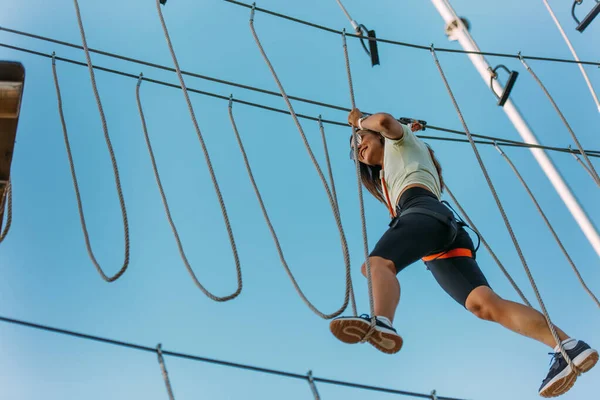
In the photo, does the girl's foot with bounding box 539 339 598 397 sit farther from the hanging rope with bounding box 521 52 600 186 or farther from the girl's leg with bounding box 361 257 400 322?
the hanging rope with bounding box 521 52 600 186

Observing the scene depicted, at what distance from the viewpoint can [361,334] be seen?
9.80 feet

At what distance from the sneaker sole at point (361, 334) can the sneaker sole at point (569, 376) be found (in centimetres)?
59

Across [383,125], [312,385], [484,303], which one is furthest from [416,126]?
[312,385]

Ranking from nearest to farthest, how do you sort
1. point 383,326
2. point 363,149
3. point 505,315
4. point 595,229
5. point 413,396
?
point 413,396, point 383,326, point 505,315, point 363,149, point 595,229

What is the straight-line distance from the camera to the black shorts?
3406 millimetres

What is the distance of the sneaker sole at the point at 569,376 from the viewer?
3.11m

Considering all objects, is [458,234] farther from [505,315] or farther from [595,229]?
[595,229]

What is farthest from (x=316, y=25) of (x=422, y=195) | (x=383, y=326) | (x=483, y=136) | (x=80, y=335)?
(x=80, y=335)

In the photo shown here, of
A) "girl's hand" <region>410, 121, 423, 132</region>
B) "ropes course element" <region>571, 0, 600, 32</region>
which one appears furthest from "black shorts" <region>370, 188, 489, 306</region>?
"ropes course element" <region>571, 0, 600, 32</region>

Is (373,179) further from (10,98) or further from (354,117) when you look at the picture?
(10,98)

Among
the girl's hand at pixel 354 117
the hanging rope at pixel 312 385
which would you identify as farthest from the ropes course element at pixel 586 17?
the hanging rope at pixel 312 385

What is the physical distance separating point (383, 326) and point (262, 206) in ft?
4.01

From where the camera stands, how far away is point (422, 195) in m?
3.62

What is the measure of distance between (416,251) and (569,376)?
27.2 inches
